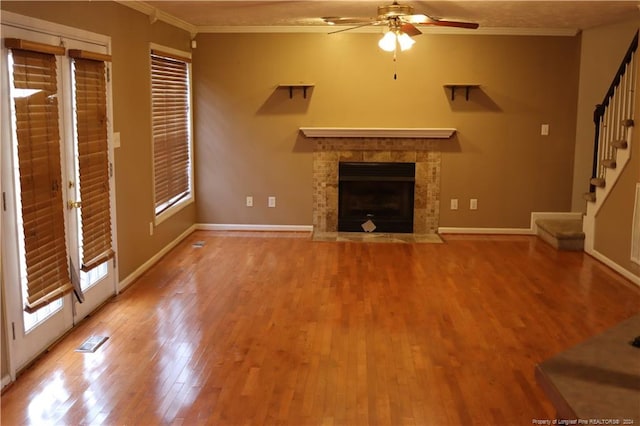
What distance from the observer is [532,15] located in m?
5.94

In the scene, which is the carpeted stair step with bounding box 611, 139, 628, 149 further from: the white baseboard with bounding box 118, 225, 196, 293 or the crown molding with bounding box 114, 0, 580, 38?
the white baseboard with bounding box 118, 225, 196, 293

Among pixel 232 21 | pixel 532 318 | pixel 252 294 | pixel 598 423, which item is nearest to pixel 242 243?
pixel 252 294

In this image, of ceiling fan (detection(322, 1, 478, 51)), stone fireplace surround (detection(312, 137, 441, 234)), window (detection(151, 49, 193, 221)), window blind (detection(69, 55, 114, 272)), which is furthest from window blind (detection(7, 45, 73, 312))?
stone fireplace surround (detection(312, 137, 441, 234))

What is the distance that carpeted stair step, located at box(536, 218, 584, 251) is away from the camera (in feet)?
21.6

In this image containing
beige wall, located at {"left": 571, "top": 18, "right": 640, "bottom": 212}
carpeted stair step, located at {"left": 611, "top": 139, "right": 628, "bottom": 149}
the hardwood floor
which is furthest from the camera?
beige wall, located at {"left": 571, "top": 18, "right": 640, "bottom": 212}

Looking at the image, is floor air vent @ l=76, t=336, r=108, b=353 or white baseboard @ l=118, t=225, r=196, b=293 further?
white baseboard @ l=118, t=225, r=196, b=293

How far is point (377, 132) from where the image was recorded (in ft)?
23.7

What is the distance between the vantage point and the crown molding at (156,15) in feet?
17.2

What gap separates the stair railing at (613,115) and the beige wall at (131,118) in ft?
14.5

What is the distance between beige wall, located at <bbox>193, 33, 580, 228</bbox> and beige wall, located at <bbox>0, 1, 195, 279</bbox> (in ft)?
4.52

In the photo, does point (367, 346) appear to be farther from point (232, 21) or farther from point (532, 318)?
point (232, 21)

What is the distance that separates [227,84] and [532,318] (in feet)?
14.5

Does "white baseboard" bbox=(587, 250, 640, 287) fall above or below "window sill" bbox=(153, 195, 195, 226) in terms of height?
below

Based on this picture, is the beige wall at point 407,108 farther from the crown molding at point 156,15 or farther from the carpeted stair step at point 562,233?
the crown molding at point 156,15
